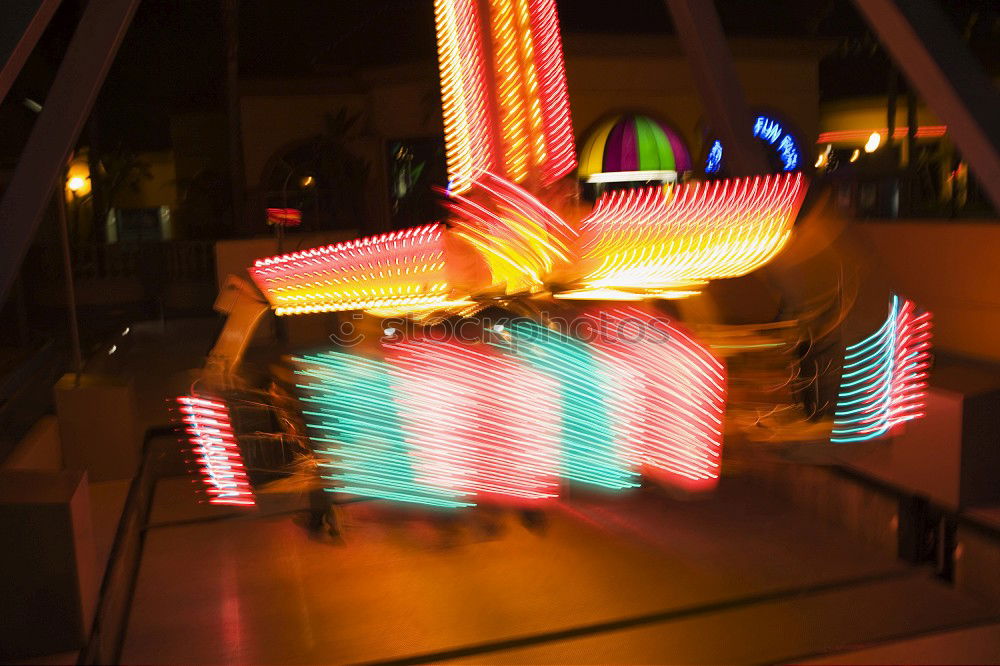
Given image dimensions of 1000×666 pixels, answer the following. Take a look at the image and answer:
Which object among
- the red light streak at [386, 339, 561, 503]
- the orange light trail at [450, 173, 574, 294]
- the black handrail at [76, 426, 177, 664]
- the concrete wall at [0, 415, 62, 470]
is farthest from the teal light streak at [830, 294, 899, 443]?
the concrete wall at [0, 415, 62, 470]

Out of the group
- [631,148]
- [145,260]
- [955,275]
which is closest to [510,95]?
[955,275]

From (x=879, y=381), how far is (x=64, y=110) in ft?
13.8

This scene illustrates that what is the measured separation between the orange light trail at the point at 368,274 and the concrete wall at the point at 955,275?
4.76m

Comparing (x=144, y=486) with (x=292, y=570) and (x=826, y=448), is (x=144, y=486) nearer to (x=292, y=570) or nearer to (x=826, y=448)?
(x=292, y=570)

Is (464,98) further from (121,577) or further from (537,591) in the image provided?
(121,577)

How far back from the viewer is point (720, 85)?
6.90 m

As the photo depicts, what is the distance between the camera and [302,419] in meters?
5.18

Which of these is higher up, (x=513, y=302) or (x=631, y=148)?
(x=631, y=148)

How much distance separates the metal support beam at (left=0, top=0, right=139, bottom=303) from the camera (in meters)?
4.86

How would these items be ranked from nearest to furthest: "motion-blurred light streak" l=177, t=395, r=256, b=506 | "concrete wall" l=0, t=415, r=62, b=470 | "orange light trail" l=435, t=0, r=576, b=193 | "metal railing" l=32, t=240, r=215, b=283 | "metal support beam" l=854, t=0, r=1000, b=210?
"orange light trail" l=435, t=0, r=576, b=193 < "motion-blurred light streak" l=177, t=395, r=256, b=506 < "metal support beam" l=854, t=0, r=1000, b=210 < "concrete wall" l=0, t=415, r=62, b=470 < "metal railing" l=32, t=240, r=215, b=283

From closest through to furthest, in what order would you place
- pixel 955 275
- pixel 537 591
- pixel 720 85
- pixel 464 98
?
pixel 464 98, pixel 537 591, pixel 720 85, pixel 955 275

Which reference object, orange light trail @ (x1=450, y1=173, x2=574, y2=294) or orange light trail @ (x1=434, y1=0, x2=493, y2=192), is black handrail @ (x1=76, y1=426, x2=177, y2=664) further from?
orange light trail @ (x1=434, y1=0, x2=493, y2=192)

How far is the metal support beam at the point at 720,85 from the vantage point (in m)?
6.77

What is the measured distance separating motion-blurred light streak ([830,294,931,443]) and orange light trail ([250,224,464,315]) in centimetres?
208
